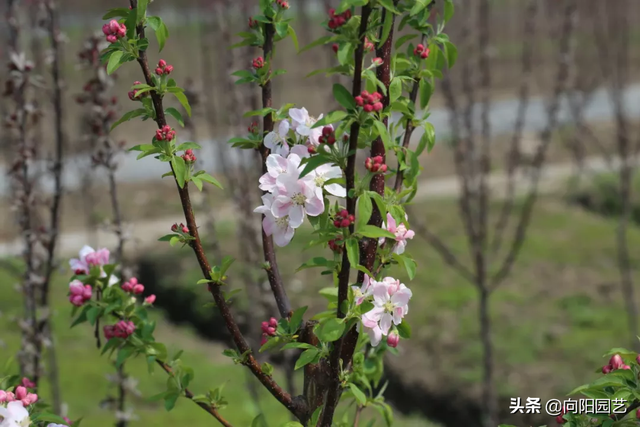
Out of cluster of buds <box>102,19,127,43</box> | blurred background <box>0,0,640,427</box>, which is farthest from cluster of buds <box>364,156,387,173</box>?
blurred background <box>0,0,640,427</box>

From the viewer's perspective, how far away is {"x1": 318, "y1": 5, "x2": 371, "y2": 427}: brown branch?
1064mm

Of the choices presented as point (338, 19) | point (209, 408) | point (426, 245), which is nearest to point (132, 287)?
point (209, 408)

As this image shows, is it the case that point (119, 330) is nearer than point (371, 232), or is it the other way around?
point (371, 232)

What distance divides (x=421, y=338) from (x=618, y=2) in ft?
8.70

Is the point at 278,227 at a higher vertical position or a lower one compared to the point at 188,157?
lower

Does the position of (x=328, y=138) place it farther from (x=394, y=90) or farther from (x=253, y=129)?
(x=253, y=129)

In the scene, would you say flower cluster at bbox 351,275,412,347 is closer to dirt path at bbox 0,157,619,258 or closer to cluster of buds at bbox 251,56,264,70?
cluster of buds at bbox 251,56,264,70

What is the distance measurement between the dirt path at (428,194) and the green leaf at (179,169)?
248 inches

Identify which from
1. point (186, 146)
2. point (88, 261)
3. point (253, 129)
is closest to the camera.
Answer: point (186, 146)

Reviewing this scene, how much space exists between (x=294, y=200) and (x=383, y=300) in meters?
0.23

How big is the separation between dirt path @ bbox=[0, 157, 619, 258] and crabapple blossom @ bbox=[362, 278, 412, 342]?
20.7ft

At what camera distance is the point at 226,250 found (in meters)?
7.12

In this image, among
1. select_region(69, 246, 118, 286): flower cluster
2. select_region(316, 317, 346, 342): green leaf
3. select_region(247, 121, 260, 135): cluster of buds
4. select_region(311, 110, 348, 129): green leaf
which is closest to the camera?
select_region(311, 110, 348, 129): green leaf

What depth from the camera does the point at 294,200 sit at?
1.16 m
